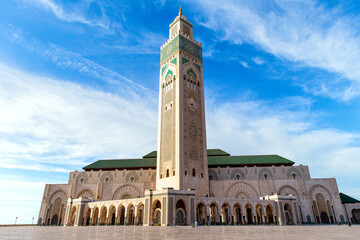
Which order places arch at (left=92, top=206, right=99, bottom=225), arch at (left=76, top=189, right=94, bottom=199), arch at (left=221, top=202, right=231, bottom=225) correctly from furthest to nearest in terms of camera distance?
1. arch at (left=76, top=189, right=94, bottom=199)
2. arch at (left=92, top=206, right=99, bottom=225)
3. arch at (left=221, top=202, right=231, bottom=225)

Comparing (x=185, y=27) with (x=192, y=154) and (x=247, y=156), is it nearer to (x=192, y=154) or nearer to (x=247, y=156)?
(x=192, y=154)

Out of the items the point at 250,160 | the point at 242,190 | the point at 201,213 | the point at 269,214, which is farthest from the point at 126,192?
the point at 250,160

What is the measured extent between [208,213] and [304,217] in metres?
14.5

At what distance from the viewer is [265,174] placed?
3434 cm

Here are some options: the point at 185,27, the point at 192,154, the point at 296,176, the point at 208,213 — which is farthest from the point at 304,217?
the point at 185,27

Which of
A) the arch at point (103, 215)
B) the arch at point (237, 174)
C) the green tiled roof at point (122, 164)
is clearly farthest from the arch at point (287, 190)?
the arch at point (103, 215)

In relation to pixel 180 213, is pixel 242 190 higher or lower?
higher

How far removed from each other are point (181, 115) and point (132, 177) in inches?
519

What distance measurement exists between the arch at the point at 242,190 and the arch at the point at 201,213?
277 inches

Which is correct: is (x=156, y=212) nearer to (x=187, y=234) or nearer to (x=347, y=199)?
(x=187, y=234)

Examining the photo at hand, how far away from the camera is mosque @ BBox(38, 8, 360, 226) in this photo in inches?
983

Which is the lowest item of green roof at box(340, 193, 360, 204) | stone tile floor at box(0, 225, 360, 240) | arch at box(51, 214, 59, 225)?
stone tile floor at box(0, 225, 360, 240)

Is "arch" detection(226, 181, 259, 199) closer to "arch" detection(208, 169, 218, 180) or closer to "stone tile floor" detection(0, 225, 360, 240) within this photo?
"arch" detection(208, 169, 218, 180)

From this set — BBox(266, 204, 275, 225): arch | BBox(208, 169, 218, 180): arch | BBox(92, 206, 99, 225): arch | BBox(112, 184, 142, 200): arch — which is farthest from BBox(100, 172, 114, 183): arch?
BBox(266, 204, 275, 225): arch
